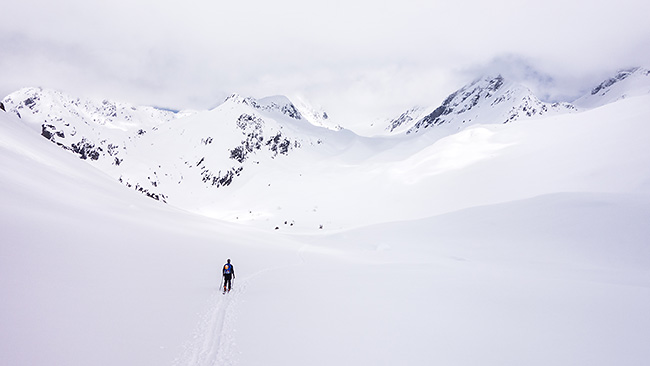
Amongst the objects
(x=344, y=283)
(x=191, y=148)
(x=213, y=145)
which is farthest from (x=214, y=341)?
(x=191, y=148)

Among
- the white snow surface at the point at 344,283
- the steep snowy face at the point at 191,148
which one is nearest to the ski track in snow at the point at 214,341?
the white snow surface at the point at 344,283

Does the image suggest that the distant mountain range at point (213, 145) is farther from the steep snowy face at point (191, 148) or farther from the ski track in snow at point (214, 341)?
the ski track in snow at point (214, 341)

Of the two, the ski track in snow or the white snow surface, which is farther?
the white snow surface

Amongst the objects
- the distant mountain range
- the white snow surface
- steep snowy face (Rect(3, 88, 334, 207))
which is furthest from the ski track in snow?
steep snowy face (Rect(3, 88, 334, 207))

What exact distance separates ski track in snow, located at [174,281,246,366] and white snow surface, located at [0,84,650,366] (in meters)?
0.06

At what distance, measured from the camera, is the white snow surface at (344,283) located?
24.2ft

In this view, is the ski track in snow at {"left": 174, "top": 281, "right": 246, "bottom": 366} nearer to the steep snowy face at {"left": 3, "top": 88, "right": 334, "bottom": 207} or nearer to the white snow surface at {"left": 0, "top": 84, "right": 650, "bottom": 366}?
the white snow surface at {"left": 0, "top": 84, "right": 650, "bottom": 366}

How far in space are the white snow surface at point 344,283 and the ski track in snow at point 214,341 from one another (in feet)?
0.21

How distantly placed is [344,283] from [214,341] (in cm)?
810

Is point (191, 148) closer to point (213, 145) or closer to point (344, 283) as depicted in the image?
point (213, 145)

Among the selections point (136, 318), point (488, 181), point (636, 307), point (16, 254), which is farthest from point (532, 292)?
point (488, 181)

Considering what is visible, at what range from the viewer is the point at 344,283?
15.0m

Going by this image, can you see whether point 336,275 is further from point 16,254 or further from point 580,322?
point 16,254

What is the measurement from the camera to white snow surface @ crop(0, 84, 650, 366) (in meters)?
7.37
